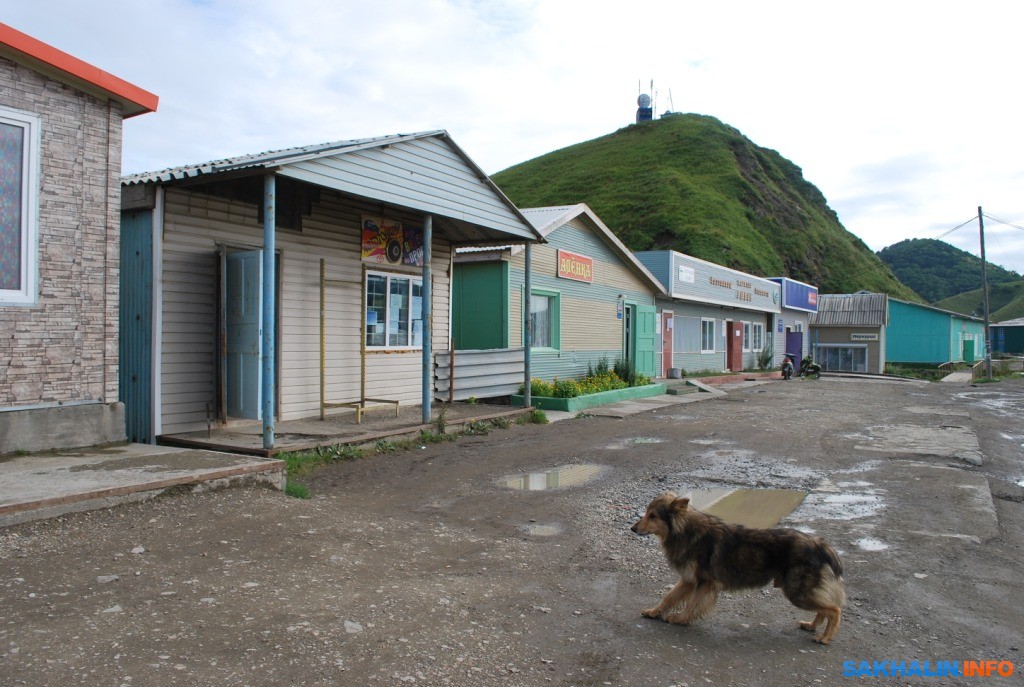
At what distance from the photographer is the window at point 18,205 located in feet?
23.2

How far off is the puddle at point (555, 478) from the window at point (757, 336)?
83.9 feet

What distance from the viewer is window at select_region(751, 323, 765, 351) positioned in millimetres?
33116

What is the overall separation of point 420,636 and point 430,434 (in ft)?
22.4

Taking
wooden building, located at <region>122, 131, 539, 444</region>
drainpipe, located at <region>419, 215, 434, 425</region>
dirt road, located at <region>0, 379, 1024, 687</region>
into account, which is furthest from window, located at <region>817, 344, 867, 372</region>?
drainpipe, located at <region>419, 215, 434, 425</region>

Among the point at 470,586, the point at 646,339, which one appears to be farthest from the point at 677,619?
the point at 646,339

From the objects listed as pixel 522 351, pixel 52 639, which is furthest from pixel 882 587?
pixel 522 351

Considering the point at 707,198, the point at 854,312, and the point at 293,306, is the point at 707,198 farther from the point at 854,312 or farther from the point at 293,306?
the point at 293,306

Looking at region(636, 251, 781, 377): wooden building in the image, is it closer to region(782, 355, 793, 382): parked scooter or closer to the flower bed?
region(782, 355, 793, 382): parked scooter

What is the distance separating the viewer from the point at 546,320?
17609 mm

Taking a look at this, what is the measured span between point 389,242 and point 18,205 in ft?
20.1

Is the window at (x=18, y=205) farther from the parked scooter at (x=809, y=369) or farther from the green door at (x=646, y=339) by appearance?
the parked scooter at (x=809, y=369)

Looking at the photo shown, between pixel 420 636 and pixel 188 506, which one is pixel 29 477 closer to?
pixel 188 506

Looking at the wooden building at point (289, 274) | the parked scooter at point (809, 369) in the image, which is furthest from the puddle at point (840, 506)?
the parked scooter at point (809, 369)

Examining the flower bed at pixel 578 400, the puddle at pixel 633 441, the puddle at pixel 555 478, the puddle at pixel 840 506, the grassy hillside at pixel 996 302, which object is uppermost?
the grassy hillside at pixel 996 302
